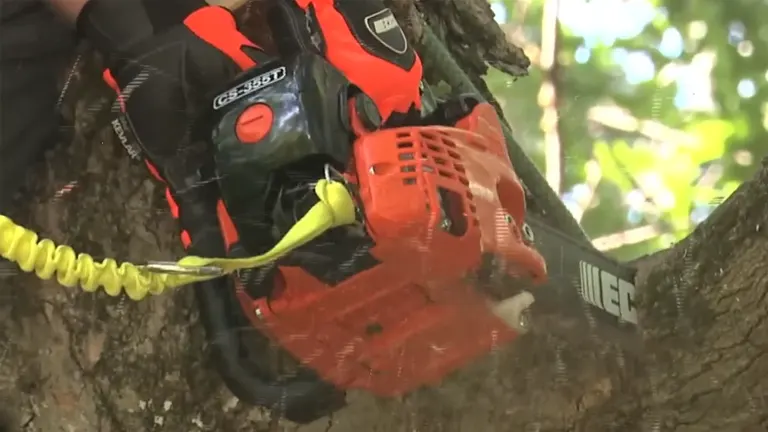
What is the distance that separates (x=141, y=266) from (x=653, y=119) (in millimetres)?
439

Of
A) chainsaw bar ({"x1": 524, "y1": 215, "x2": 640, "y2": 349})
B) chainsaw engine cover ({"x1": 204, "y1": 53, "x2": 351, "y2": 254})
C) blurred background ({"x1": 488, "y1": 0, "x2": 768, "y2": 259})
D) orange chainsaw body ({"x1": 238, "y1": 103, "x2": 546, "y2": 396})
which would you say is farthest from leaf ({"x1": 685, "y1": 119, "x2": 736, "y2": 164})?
chainsaw engine cover ({"x1": 204, "y1": 53, "x2": 351, "y2": 254})

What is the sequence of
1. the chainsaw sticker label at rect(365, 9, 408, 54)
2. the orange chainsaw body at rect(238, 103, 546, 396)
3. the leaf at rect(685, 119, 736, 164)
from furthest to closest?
the leaf at rect(685, 119, 736, 164) → the chainsaw sticker label at rect(365, 9, 408, 54) → the orange chainsaw body at rect(238, 103, 546, 396)

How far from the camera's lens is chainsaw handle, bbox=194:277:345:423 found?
2.08 ft

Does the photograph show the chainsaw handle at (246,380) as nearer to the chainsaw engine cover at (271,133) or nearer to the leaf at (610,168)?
the chainsaw engine cover at (271,133)

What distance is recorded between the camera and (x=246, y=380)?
0.64 metres

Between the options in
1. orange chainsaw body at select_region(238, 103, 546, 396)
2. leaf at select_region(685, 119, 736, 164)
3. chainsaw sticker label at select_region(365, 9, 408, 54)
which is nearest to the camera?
orange chainsaw body at select_region(238, 103, 546, 396)

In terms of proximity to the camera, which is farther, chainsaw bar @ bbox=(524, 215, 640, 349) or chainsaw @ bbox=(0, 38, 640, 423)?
chainsaw bar @ bbox=(524, 215, 640, 349)

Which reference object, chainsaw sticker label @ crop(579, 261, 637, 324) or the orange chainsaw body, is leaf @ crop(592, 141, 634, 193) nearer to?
chainsaw sticker label @ crop(579, 261, 637, 324)

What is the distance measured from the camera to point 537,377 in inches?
Answer: 25.8

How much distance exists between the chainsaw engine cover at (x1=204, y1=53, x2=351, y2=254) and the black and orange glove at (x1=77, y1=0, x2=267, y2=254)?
3 cm

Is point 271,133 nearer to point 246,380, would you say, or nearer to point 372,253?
point 372,253

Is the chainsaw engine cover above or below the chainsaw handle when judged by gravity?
above

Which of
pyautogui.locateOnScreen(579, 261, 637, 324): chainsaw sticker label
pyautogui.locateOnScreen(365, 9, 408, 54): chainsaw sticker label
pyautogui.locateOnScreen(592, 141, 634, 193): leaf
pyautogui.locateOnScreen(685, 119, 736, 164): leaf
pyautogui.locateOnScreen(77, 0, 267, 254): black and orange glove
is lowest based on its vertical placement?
pyautogui.locateOnScreen(579, 261, 637, 324): chainsaw sticker label

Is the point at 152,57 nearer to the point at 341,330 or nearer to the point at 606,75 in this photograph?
the point at 341,330
